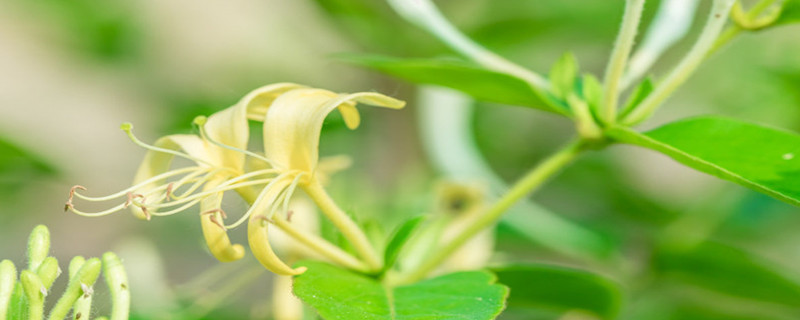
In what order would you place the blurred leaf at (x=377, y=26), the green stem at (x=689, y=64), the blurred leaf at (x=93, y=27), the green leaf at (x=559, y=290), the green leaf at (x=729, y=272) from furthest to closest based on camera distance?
the blurred leaf at (x=93, y=27) < the blurred leaf at (x=377, y=26) < the green leaf at (x=729, y=272) < the green leaf at (x=559, y=290) < the green stem at (x=689, y=64)

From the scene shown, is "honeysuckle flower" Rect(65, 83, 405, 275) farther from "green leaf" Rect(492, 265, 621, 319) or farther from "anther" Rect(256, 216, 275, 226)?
"green leaf" Rect(492, 265, 621, 319)

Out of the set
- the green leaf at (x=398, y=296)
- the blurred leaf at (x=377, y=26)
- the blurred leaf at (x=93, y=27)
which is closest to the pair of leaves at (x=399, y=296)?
the green leaf at (x=398, y=296)

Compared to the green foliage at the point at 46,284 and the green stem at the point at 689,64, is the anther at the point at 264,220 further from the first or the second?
the green stem at the point at 689,64

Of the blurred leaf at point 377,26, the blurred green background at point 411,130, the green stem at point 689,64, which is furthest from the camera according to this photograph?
the blurred leaf at point 377,26

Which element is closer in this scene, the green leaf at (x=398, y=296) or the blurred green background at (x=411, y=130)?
the green leaf at (x=398, y=296)

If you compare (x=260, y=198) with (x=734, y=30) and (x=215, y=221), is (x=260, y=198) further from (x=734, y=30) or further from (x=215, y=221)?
(x=734, y=30)

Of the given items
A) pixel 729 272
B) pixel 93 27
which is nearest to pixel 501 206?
pixel 729 272

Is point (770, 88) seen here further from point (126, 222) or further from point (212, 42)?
point (212, 42)
